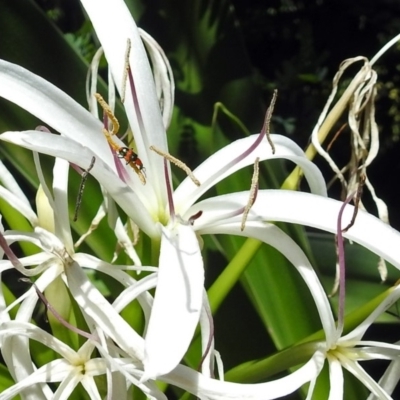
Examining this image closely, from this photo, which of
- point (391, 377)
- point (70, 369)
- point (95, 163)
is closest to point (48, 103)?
point (95, 163)

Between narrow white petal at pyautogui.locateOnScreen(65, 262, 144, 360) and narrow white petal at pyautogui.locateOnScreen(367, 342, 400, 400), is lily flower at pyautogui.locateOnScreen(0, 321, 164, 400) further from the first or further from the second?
narrow white petal at pyautogui.locateOnScreen(367, 342, 400, 400)

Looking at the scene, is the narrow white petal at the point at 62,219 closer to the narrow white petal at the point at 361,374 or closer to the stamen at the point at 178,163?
the stamen at the point at 178,163

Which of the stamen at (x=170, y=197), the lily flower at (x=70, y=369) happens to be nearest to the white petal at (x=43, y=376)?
the lily flower at (x=70, y=369)

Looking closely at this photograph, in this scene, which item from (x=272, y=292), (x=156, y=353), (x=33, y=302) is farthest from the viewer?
(x=272, y=292)

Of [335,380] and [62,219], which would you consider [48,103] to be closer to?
[62,219]

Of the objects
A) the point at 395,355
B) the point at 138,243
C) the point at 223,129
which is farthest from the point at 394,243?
the point at 223,129

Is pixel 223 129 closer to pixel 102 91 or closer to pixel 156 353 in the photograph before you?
pixel 102 91

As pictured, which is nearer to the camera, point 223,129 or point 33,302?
point 33,302
